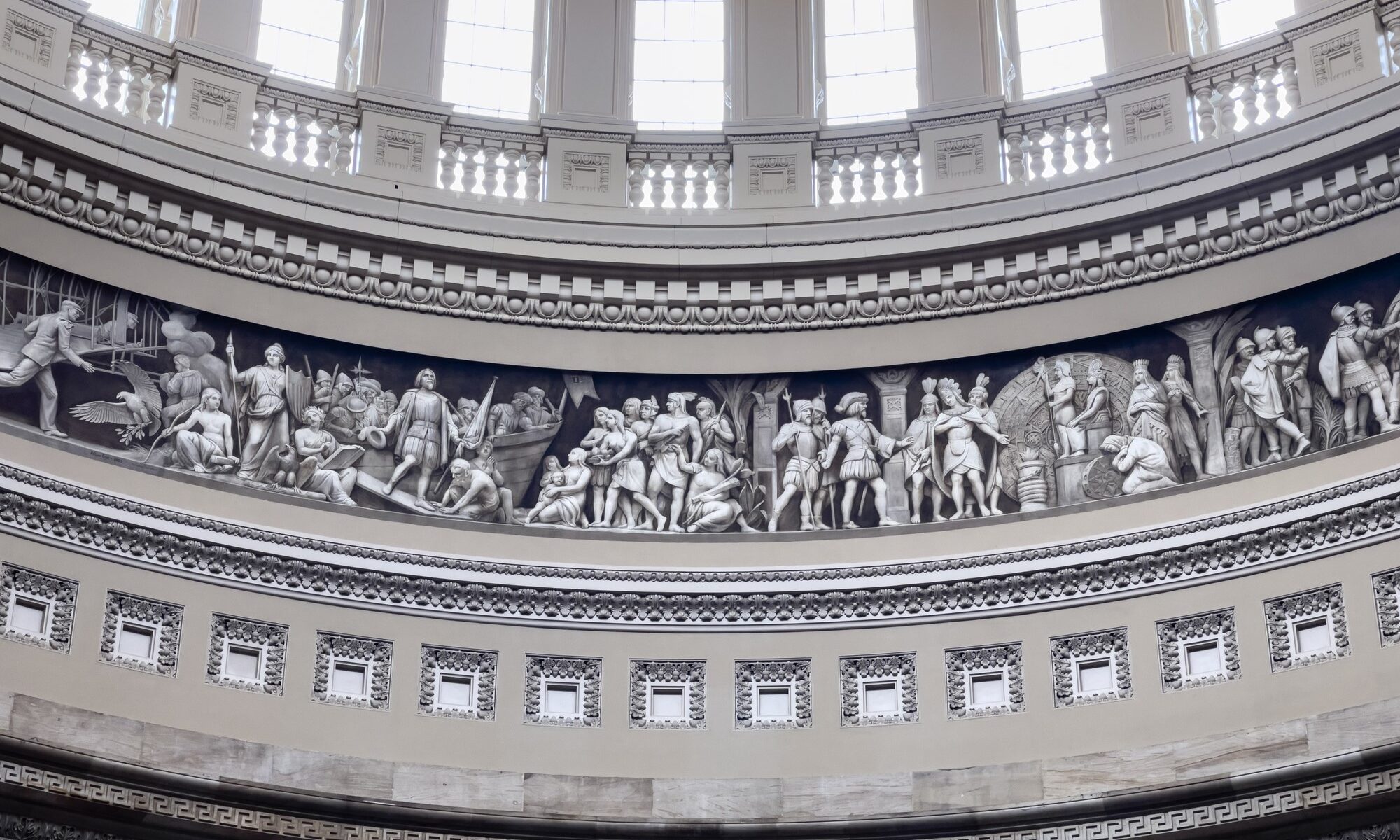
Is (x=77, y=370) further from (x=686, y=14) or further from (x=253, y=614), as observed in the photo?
(x=686, y=14)

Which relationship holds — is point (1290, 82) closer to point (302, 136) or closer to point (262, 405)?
point (302, 136)

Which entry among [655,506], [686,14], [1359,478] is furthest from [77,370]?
[1359,478]

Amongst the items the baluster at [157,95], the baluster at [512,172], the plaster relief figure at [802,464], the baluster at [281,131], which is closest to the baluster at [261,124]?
the baluster at [281,131]

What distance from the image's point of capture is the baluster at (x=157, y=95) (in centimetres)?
2528

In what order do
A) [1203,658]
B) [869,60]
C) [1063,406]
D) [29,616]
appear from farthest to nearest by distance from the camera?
1. [869,60]
2. [1063,406]
3. [1203,658]
4. [29,616]

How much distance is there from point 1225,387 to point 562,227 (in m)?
7.32

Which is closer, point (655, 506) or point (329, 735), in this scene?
point (329, 735)

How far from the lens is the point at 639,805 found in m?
22.6

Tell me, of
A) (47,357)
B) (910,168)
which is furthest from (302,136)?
(910,168)

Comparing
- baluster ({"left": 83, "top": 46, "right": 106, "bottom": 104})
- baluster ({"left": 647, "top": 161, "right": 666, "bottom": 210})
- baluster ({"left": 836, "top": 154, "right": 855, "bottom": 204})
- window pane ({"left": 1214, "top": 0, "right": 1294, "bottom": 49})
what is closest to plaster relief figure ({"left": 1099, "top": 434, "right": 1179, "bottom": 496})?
baluster ({"left": 836, "top": 154, "right": 855, "bottom": 204})

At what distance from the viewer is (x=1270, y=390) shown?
2373 centimetres

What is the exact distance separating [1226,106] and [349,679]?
435 inches

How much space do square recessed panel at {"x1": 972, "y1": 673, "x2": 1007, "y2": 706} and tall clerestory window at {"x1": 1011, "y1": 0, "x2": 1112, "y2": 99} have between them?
708 cm

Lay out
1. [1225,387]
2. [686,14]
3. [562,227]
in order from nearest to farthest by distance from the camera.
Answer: [1225,387], [562,227], [686,14]
